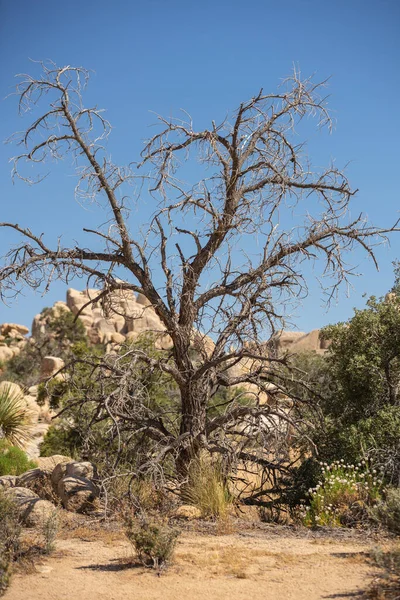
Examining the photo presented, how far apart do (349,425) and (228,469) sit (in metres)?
2.26

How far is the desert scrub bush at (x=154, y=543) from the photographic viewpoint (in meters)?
7.39

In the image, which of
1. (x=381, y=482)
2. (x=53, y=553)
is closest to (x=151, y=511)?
(x=53, y=553)

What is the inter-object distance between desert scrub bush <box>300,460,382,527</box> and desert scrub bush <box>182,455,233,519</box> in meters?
1.28

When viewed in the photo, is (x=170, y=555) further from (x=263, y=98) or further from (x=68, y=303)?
(x=68, y=303)

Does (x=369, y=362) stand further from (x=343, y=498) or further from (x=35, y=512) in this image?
(x=35, y=512)

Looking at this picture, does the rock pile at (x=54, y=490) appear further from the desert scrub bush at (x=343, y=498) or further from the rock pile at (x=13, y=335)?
the rock pile at (x=13, y=335)

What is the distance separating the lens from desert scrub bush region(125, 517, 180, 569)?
7.39m

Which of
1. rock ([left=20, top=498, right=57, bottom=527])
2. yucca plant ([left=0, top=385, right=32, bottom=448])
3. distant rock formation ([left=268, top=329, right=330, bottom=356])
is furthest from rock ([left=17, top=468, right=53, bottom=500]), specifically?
distant rock formation ([left=268, top=329, right=330, bottom=356])

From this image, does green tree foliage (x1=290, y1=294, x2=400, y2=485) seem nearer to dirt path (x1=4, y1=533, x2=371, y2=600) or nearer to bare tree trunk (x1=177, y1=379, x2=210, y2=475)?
bare tree trunk (x1=177, y1=379, x2=210, y2=475)

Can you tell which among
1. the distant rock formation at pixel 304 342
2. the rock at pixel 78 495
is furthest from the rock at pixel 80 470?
the distant rock formation at pixel 304 342

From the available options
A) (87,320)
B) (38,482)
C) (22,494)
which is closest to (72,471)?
(38,482)

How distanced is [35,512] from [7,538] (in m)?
2.17

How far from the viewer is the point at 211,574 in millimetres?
7234

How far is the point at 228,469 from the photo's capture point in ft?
36.5
